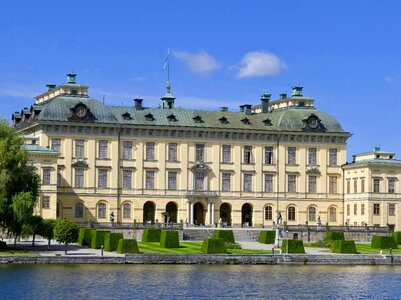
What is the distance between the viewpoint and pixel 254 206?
112 meters

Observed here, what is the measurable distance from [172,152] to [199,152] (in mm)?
2627

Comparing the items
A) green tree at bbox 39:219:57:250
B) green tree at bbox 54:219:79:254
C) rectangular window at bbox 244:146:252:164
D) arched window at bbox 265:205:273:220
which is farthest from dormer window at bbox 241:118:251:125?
green tree at bbox 39:219:57:250

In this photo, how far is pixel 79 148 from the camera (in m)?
106

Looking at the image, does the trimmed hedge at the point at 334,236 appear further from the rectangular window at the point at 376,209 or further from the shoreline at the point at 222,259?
the rectangular window at the point at 376,209

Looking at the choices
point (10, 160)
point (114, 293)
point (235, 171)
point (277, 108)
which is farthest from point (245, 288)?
point (277, 108)

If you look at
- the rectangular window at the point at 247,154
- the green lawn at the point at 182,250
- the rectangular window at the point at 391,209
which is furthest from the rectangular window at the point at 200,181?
the green lawn at the point at 182,250

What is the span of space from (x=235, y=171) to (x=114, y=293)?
5174 cm

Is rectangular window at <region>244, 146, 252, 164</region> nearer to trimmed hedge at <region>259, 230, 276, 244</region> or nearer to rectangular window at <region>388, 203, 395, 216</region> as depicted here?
rectangular window at <region>388, 203, 395, 216</region>

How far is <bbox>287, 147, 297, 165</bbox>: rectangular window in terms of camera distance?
11288 cm

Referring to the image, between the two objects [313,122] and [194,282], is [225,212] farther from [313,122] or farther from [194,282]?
[194,282]

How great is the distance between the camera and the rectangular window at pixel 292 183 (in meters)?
113

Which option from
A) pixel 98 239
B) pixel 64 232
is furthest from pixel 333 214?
pixel 64 232

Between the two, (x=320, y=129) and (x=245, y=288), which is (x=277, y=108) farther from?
(x=245, y=288)

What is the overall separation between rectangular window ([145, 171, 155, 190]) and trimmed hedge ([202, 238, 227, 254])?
27.3 m
